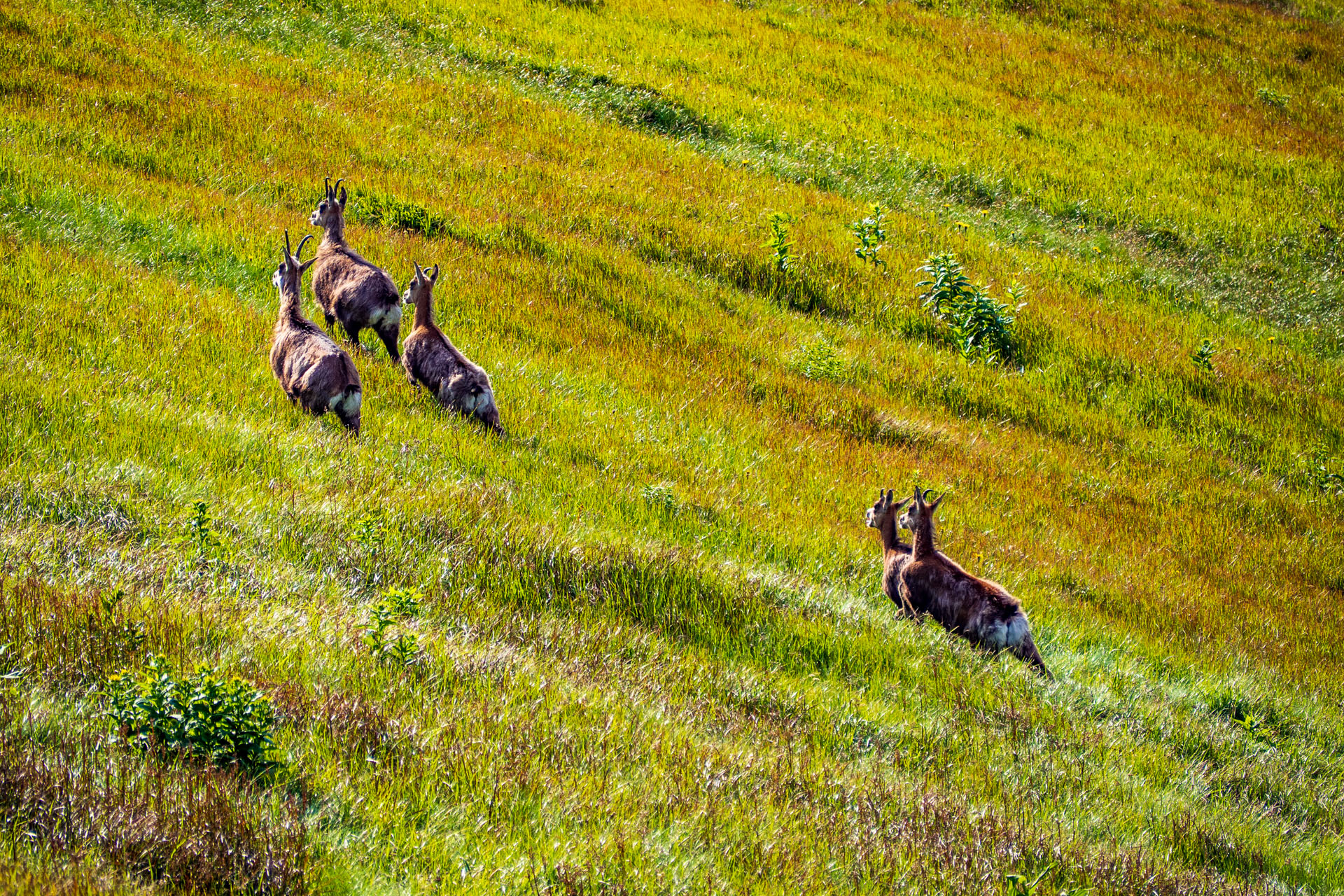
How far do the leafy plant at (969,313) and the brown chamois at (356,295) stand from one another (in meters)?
8.51

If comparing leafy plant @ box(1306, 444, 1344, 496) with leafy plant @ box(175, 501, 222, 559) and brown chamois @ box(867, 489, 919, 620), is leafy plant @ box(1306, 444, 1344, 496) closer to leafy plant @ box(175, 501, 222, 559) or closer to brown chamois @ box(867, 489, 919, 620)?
brown chamois @ box(867, 489, 919, 620)

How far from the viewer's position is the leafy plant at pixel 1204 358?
54.7ft

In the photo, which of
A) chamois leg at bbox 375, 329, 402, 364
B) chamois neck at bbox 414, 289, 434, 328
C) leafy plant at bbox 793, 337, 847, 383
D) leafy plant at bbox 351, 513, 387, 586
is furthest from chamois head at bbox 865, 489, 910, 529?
chamois leg at bbox 375, 329, 402, 364

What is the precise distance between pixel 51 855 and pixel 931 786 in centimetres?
420

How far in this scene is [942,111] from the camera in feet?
84.0

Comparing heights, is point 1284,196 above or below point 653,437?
above

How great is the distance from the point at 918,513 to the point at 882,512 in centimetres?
52

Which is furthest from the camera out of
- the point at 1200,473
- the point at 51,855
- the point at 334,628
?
the point at 1200,473

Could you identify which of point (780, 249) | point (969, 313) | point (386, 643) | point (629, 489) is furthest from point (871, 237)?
point (386, 643)

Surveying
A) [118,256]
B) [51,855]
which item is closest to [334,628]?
[51,855]

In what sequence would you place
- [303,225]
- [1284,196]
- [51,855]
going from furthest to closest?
1. [1284,196]
2. [303,225]
3. [51,855]

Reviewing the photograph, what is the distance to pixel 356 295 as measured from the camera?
33.9 feet

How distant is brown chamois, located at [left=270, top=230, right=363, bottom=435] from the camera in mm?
8555

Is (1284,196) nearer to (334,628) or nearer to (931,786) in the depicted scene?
(931,786)
